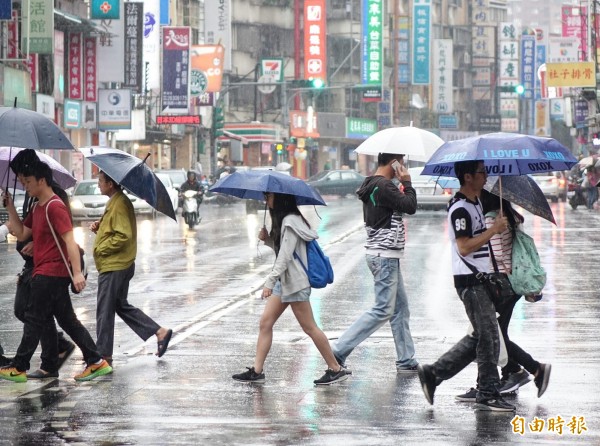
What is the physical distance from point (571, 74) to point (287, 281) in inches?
2191

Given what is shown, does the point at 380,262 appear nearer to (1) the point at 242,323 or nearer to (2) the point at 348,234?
(1) the point at 242,323

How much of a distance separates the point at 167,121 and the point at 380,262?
5652 cm

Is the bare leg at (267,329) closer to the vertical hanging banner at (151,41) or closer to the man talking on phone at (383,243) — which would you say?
the man talking on phone at (383,243)

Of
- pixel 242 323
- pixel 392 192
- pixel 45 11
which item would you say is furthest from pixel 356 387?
pixel 45 11

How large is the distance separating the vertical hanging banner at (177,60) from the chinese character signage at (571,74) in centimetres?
1586

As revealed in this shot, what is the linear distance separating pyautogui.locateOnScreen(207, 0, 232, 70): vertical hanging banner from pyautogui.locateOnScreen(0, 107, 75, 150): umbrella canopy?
6971 cm

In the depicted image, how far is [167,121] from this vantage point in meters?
67.0

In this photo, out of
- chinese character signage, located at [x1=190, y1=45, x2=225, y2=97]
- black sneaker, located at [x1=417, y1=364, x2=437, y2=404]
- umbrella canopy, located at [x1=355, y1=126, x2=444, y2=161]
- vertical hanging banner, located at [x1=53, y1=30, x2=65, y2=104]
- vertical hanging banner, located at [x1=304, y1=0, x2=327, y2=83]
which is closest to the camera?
black sneaker, located at [x1=417, y1=364, x2=437, y2=404]

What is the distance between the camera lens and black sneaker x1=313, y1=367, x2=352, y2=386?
417 inches

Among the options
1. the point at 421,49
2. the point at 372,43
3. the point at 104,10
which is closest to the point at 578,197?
the point at 104,10

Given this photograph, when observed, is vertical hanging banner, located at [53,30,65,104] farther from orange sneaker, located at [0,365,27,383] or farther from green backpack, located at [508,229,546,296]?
green backpack, located at [508,229,546,296]

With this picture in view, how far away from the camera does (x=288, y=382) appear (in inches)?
422

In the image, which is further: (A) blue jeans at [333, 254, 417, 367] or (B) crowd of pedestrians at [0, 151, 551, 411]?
(A) blue jeans at [333, 254, 417, 367]

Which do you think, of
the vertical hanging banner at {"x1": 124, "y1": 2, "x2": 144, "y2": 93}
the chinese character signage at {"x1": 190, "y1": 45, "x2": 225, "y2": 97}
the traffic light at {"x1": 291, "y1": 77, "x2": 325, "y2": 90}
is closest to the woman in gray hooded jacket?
the vertical hanging banner at {"x1": 124, "y1": 2, "x2": 144, "y2": 93}
